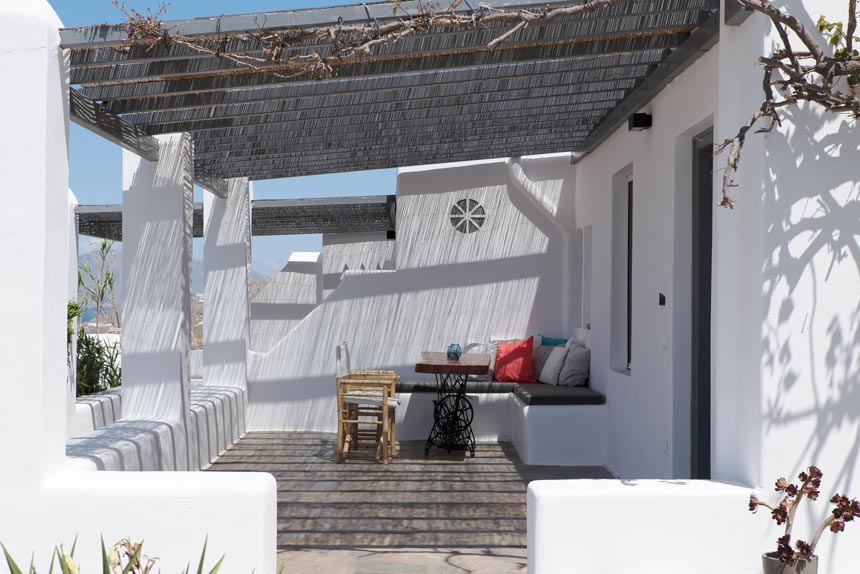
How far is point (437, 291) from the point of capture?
32.2 ft

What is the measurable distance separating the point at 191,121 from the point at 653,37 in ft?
11.4

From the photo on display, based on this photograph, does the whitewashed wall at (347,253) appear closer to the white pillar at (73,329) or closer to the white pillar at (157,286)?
the white pillar at (73,329)

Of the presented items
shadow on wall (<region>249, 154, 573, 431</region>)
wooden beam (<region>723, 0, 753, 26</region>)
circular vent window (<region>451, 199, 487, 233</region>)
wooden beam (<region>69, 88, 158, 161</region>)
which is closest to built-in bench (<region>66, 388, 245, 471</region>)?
shadow on wall (<region>249, 154, 573, 431</region>)

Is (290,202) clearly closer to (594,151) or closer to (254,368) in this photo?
(254,368)

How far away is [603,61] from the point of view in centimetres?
555

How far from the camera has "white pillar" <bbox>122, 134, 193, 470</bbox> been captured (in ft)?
22.0

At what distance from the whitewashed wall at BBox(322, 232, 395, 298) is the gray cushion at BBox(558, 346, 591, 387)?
8.68m

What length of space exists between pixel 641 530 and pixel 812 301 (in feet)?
3.99

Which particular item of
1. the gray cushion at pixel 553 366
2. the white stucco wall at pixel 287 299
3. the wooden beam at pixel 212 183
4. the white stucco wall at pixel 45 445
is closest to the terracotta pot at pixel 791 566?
the white stucco wall at pixel 45 445

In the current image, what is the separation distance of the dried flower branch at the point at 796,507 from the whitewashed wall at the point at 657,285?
222cm

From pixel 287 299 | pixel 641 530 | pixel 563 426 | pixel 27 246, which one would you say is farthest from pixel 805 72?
pixel 287 299

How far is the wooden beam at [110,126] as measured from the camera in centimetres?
515

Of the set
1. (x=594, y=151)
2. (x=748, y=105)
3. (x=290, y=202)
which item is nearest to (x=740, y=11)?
(x=748, y=105)

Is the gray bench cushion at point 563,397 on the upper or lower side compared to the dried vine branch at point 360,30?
lower
